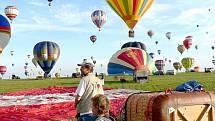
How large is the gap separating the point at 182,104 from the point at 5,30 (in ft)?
116

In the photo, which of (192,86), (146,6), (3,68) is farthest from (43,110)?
(3,68)

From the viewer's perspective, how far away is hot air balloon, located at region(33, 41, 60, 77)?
55.4m

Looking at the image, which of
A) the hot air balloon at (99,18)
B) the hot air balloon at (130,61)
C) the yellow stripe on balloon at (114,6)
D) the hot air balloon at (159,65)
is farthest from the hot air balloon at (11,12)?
the hot air balloon at (159,65)

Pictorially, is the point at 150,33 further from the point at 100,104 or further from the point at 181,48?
the point at 100,104

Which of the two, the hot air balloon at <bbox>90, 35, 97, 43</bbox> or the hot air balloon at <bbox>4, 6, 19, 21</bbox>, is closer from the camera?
the hot air balloon at <bbox>4, 6, 19, 21</bbox>

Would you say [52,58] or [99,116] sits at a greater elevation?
[52,58]

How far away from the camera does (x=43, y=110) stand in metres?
15.8

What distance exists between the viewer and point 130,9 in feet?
114

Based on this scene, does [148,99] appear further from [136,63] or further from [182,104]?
[136,63]

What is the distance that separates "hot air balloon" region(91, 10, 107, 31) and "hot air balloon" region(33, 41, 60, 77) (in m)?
6.40

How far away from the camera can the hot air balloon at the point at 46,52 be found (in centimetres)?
5538

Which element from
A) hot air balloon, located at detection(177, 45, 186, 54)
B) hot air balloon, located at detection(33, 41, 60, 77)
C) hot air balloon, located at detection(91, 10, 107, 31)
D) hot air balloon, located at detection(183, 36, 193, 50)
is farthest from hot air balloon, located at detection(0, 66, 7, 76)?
hot air balloon, located at detection(183, 36, 193, 50)

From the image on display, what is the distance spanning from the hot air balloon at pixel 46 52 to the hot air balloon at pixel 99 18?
6.40m

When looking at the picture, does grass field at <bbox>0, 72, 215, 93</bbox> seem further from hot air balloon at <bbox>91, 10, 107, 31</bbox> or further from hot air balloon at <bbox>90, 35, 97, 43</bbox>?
hot air balloon at <bbox>90, 35, 97, 43</bbox>
